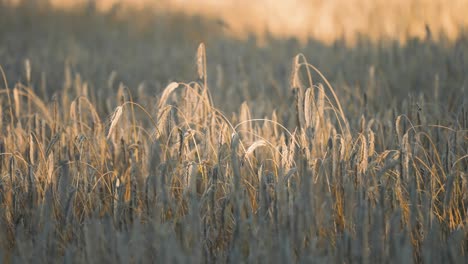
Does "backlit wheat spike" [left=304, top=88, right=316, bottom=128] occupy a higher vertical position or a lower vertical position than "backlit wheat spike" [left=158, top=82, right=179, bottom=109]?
lower

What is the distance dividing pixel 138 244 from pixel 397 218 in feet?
1.89

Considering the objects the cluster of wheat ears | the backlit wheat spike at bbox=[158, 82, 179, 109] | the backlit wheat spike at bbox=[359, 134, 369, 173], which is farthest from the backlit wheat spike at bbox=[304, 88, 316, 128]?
the backlit wheat spike at bbox=[158, 82, 179, 109]

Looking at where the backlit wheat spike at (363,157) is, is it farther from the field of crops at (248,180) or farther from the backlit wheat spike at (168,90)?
the backlit wheat spike at (168,90)

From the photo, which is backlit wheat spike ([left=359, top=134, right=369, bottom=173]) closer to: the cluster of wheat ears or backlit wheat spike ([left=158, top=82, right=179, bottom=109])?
the cluster of wheat ears

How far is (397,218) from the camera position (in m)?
1.15

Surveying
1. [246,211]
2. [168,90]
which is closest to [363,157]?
[246,211]

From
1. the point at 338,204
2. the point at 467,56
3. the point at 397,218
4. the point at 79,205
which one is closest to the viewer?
the point at 397,218

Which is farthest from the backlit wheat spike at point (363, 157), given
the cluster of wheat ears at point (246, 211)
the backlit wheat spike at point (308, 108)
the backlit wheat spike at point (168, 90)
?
the backlit wheat spike at point (168, 90)

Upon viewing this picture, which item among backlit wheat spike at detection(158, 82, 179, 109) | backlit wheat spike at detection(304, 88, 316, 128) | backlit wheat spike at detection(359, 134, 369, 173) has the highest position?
backlit wheat spike at detection(158, 82, 179, 109)

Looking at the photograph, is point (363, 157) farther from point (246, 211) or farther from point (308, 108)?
point (246, 211)

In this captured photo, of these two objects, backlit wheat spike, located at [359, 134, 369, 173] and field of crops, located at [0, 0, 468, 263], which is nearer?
field of crops, located at [0, 0, 468, 263]

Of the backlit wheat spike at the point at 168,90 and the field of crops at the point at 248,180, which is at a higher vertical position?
the backlit wheat spike at the point at 168,90

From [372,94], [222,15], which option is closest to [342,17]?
[222,15]

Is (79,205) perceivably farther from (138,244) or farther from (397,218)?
(397,218)
